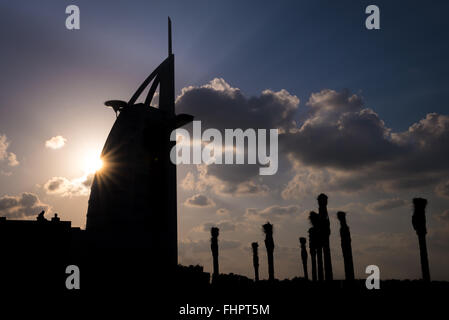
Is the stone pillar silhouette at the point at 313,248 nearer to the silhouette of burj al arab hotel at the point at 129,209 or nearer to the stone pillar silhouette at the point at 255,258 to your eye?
the stone pillar silhouette at the point at 255,258

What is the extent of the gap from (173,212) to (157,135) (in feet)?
21.2

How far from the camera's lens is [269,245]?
142ft

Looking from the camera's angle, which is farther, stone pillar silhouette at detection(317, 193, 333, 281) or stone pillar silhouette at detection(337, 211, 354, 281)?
stone pillar silhouette at detection(337, 211, 354, 281)

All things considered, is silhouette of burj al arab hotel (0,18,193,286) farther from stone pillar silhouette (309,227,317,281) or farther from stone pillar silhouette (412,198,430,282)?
stone pillar silhouette (412,198,430,282)

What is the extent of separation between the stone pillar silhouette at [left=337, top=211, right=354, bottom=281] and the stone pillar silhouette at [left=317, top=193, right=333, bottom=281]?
166 centimetres

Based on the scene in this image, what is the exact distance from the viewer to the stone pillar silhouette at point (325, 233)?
1207 inches

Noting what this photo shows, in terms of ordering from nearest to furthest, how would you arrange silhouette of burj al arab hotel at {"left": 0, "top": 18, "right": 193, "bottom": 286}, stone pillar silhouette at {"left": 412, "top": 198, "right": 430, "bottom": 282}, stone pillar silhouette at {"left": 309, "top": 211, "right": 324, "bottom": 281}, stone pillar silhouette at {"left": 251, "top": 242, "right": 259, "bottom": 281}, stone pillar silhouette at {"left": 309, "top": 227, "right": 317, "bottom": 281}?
silhouette of burj al arab hotel at {"left": 0, "top": 18, "right": 193, "bottom": 286} → stone pillar silhouette at {"left": 412, "top": 198, "right": 430, "bottom": 282} → stone pillar silhouette at {"left": 309, "top": 211, "right": 324, "bottom": 281} → stone pillar silhouette at {"left": 309, "top": 227, "right": 317, "bottom": 281} → stone pillar silhouette at {"left": 251, "top": 242, "right": 259, "bottom": 281}

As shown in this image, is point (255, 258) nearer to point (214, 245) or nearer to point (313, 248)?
point (214, 245)

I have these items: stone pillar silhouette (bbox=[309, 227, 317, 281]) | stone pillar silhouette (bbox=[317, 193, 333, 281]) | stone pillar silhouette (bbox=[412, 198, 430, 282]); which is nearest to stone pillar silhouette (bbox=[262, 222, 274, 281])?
stone pillar silhouette (bbox=[309, 227, 317, 281])

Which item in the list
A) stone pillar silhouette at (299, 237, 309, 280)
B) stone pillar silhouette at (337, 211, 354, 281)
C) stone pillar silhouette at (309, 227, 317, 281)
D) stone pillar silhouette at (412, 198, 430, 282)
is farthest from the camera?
stone pillar silhouette at (299, 237, 309, 280)

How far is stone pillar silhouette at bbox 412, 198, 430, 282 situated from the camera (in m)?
28.6
